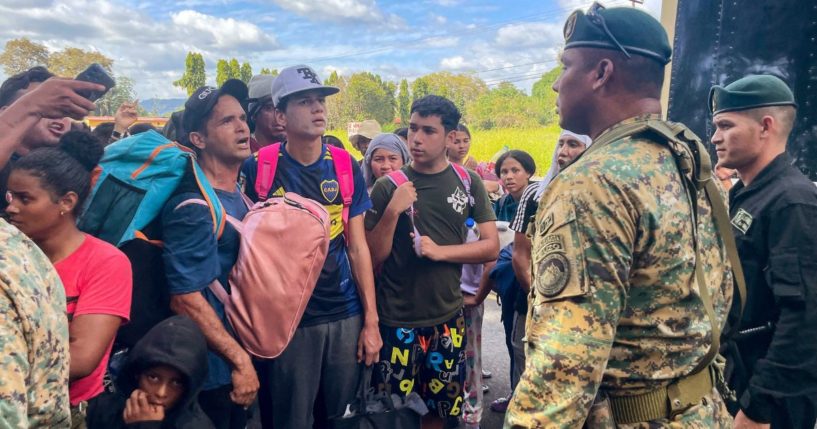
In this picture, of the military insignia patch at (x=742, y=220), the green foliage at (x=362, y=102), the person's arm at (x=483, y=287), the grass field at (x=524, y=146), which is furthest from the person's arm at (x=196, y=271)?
the green foliage at (x=362, y=102)

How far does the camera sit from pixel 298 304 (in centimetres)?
237

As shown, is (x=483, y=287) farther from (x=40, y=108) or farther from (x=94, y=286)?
(x=40, y=108)

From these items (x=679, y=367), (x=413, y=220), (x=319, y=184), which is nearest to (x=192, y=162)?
(x=319, y=184)

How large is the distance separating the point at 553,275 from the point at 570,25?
79 centimetres

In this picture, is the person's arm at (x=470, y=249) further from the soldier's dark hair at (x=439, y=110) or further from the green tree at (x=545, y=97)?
the green tree at (x=545, y=97)

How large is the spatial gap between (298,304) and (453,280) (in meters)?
1.12

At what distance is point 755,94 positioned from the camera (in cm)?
251

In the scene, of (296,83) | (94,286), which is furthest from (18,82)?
(94,286)

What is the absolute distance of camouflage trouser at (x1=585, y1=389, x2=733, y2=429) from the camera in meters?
1.38

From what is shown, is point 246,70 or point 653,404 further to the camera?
point 246,70

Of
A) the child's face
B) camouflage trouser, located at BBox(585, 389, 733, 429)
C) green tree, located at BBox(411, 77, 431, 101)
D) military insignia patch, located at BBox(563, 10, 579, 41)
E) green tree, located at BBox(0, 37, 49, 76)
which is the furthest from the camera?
green tree, located at BBox(411, 77, 431, 101)

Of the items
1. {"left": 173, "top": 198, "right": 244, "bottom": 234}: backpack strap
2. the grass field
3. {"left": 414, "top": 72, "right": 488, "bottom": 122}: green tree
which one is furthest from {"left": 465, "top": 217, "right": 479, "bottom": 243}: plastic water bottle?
{"left": 414, "top": 72, "right": 488, "bottom": 122}: green tree

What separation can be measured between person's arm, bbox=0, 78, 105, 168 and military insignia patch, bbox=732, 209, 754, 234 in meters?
2.84

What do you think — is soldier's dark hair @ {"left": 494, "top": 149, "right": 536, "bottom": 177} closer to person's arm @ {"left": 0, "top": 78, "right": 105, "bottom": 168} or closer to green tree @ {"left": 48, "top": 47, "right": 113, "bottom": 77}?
person's arm @ {"left": 0, "top": 78, "right": 105, "bottom": 168}
